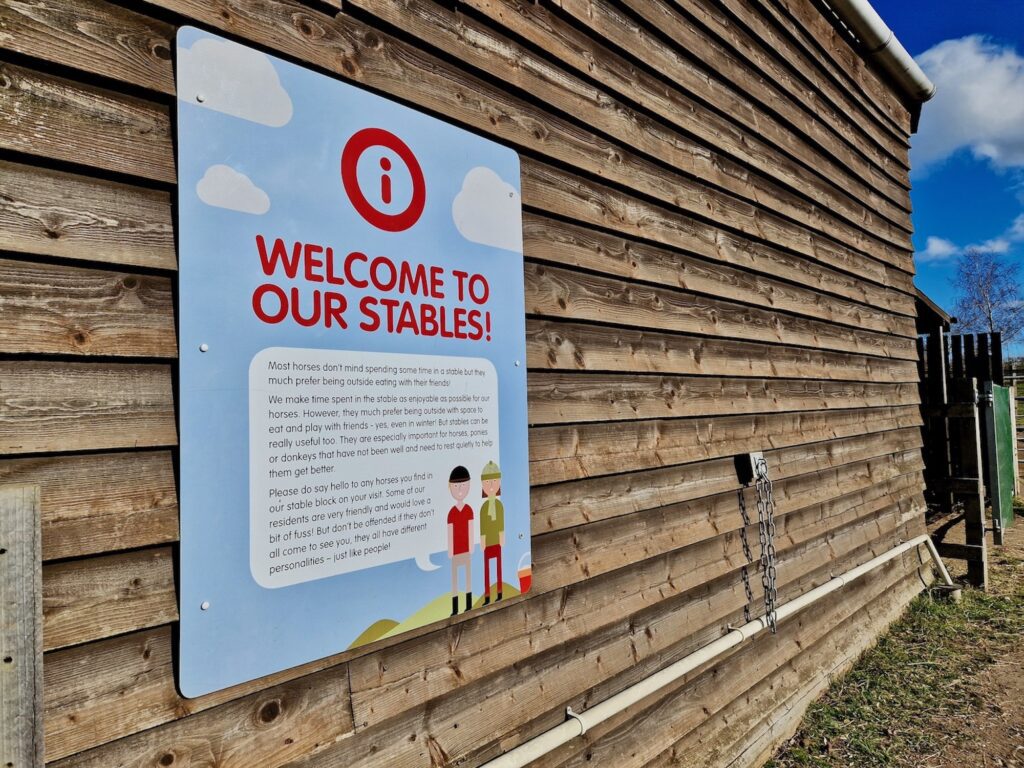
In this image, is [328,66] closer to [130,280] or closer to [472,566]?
[130,280]

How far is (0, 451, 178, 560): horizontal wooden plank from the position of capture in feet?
4.13

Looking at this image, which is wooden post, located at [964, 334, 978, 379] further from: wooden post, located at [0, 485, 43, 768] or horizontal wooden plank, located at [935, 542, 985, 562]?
wooden post, located at [0, 485, 43, 768]

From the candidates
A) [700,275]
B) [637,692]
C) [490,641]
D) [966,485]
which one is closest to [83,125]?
[490,641]

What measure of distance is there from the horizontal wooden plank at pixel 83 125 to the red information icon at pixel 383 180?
1.44 feet

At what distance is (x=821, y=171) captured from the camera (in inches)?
180

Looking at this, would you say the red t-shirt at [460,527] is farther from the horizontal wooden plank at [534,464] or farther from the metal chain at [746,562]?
the metal chain at [746,562]

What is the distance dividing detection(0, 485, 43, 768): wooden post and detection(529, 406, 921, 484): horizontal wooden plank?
1.44 metres

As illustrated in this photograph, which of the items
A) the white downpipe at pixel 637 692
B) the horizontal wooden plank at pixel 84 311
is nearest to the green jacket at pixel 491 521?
the white downpipe at pixel 637 692

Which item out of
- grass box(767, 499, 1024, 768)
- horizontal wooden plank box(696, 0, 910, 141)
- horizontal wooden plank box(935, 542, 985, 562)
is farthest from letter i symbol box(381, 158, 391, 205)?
horizontal wooden plank box(935, 542, 985, 562)

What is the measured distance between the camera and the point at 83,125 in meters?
1.33

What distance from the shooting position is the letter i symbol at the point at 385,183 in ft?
5.99

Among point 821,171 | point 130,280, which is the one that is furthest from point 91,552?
point 821,171

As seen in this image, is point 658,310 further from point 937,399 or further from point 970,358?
point 970,358

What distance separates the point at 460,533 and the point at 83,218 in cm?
121
